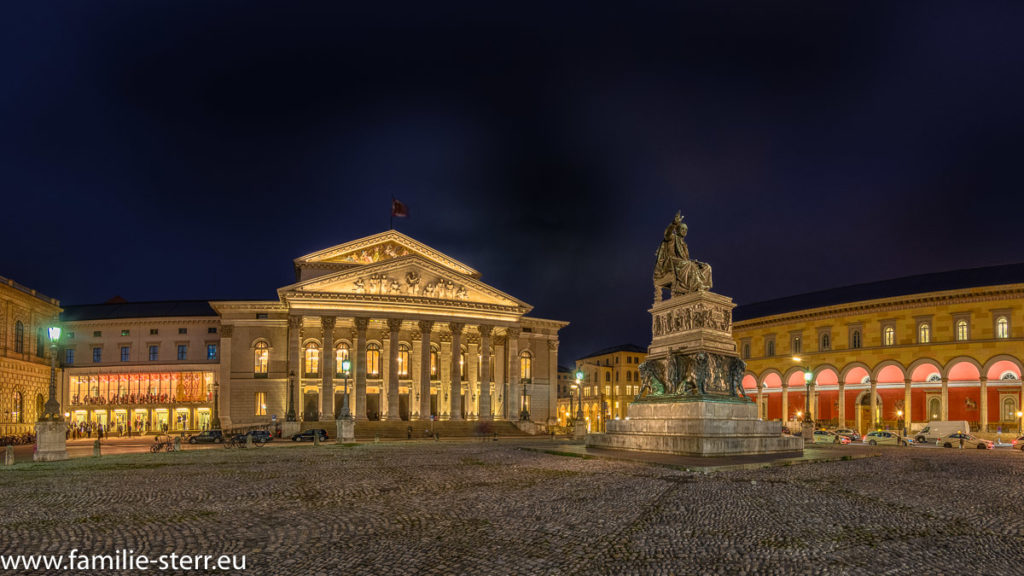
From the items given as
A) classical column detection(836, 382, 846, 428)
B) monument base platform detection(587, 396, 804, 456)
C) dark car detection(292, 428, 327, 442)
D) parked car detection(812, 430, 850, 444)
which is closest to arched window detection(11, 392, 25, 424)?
dark car detection(292, 428, 327, 442)

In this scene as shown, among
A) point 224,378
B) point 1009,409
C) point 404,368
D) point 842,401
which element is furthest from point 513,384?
point 1009,409

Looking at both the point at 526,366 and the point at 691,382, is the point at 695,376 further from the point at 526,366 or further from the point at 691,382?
the point at 526,366

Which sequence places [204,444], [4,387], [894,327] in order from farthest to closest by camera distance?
[894,327], [4,387], [204,444]

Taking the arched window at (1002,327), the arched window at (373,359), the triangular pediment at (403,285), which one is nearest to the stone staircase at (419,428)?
the arched window at (373,359)

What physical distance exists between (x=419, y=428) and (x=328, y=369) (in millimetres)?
9232

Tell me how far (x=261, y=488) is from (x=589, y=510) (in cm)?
754

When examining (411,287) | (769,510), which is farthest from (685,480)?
(411,287)

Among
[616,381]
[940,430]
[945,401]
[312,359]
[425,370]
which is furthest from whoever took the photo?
[616,381]

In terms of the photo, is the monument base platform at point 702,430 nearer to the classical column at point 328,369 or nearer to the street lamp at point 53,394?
the street lamp at point 53,394

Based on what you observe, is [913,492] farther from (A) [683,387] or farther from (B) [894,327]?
(B) [894,327]

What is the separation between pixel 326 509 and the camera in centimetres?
1088

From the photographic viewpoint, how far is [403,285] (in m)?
56.0

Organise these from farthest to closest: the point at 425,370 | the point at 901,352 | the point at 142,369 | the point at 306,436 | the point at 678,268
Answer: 1. the point at 142,369
2. the point at 425,370
3. the point at 901,352
4. the point at 306,436
5. the point at 678,268

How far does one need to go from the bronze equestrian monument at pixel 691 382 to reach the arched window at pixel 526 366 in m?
44.0
